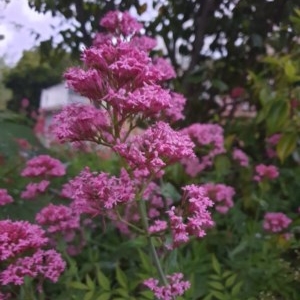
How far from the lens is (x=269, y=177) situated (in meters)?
2.68

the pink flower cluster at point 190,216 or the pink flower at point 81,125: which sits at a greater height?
the pink flower at point 81,125

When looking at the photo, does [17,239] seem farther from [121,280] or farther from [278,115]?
[278,115]

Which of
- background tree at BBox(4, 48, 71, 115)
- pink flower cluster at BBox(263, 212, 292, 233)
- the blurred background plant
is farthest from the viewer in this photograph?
background tree at BBox(4, 48, 71, 115)

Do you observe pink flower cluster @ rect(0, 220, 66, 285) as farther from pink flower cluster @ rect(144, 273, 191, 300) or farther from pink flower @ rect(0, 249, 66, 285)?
pink flower cluster @ rect(144, 273, 191, 300)

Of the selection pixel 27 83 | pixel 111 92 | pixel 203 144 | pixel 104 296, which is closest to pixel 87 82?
pixel 111 92

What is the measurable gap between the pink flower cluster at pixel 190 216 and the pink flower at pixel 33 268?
1.31 feet

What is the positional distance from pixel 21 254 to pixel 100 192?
34 cm

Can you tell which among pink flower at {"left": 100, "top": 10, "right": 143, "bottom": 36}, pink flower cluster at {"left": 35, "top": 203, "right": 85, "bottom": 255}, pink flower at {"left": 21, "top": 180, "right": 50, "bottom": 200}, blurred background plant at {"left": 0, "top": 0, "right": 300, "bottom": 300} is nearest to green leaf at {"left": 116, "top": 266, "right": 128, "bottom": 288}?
blurred background plant at {"left": 0, "top": 0, "right": 300, "bottom": 300}

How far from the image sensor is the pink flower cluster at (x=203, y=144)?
2748 millimetres

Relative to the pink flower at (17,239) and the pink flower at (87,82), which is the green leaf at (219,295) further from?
the pink flower at (87,82)

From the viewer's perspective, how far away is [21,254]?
5.70ft

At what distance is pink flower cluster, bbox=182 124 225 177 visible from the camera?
9.02ft

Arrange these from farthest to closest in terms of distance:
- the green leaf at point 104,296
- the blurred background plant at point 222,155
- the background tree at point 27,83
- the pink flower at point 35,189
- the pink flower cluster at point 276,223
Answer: the background tree at point 27,83
the pink flower cluster at point 276,223
the pink flower at point 35,189
the blurred background plant at point 222,155
the green leaf at point 104,296

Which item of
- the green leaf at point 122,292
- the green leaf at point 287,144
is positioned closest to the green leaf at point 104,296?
the green leaf at point 122,292
